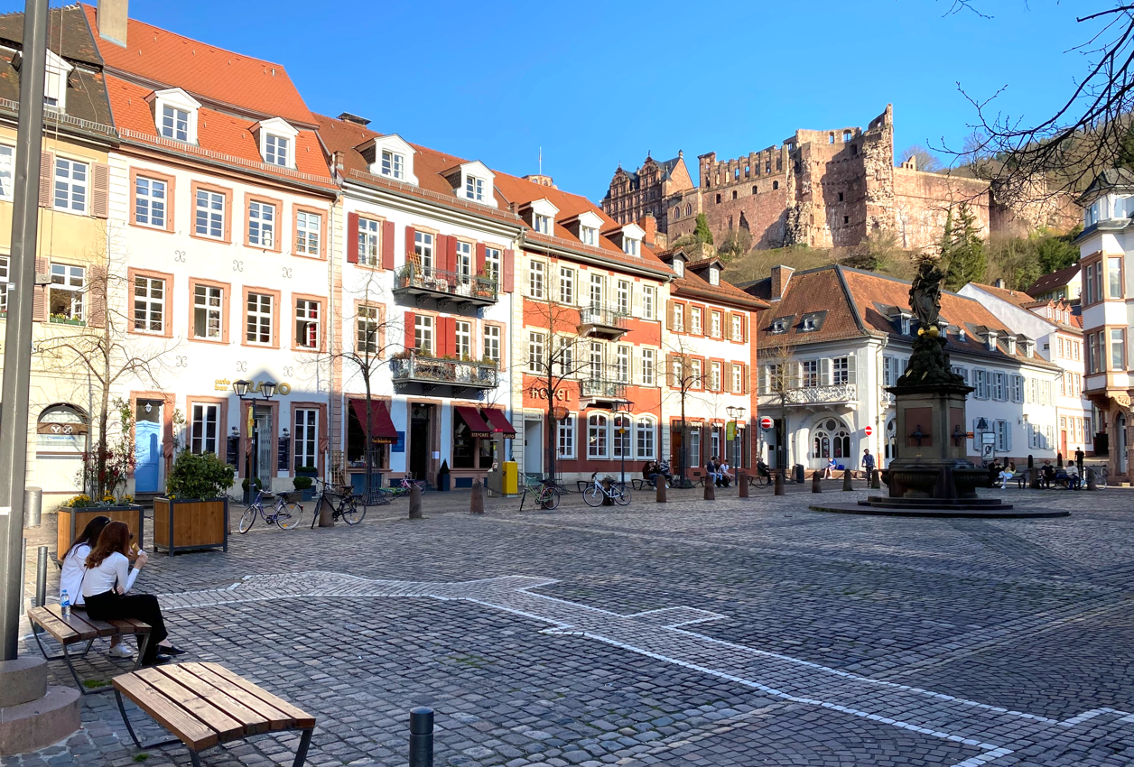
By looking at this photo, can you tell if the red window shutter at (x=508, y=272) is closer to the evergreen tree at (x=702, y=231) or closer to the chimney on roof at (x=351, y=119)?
the chimney on roof at (x=351, y=119)

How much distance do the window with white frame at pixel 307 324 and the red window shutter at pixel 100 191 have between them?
678 cm

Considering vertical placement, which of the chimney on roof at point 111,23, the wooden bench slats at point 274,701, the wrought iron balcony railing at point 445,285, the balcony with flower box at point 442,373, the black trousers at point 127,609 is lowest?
the wooden bench slats at point 274,701

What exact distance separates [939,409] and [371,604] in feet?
63.2

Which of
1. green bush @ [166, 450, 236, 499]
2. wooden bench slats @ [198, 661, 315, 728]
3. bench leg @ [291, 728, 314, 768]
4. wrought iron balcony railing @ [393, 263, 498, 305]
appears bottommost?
bench leg @ [291, 728, 314, 768]

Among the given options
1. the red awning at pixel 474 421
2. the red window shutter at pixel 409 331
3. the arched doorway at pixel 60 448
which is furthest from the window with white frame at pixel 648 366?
the arched doorway at pixel 60 448

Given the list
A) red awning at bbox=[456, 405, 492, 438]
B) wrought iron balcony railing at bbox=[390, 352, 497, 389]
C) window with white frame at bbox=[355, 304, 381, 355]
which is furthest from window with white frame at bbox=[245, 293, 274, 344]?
red awning at bbox=[456, 405, 492, 438]

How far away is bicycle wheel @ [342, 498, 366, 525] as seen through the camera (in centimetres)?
2166

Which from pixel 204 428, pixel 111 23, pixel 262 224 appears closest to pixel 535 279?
pixel 262 224

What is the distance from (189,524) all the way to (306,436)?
18459mm

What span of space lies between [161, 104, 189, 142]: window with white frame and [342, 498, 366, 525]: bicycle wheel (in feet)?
52.1

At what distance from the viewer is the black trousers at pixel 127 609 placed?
7398 millimetres

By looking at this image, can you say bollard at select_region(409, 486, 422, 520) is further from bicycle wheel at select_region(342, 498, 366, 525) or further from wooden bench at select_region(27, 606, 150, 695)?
wooden bench at select_region(27, 606, 150, 695)

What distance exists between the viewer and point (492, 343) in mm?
40000

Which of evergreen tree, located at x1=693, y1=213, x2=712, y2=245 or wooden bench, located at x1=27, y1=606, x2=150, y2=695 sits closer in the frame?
wooden bench, located at x1=27, y1=606, x2=150, y2=695
